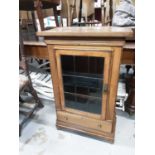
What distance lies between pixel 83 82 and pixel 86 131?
0.41m

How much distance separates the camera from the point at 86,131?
53.7 inches

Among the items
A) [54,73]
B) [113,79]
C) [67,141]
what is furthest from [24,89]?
[113,79]

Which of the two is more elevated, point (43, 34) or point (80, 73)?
point (43, 34)

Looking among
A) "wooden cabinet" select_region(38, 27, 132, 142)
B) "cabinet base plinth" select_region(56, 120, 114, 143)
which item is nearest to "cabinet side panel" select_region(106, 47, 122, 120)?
"wooden cabinet" select_region(38, 27, 132, 142)

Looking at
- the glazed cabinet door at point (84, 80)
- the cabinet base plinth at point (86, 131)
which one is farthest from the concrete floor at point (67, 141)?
the glazed cabinet door at point (84, 80)

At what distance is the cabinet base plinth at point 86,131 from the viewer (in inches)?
51.4

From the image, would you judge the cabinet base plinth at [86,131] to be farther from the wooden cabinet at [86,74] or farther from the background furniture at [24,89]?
the background furniture at [24,89]

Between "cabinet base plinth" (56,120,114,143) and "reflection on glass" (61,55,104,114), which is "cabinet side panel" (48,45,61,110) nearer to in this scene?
"reflection on glass" (61,55,104,114)

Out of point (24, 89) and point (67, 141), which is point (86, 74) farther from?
point (24, 89)

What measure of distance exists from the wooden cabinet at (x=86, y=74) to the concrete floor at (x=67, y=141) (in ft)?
0.22
